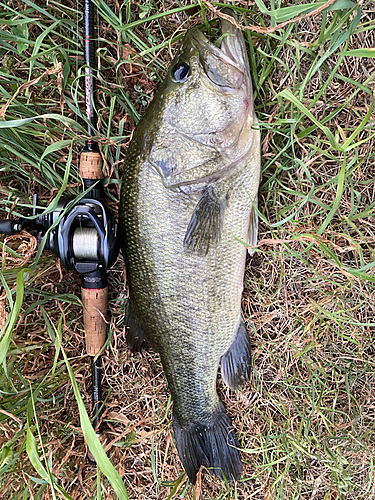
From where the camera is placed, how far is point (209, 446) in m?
1.72

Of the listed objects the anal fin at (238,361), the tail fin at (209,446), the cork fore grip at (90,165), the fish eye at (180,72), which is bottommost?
the tail fin at (209,446)

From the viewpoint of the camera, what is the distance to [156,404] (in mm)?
1964

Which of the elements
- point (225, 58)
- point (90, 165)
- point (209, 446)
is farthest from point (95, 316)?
point (225, 58)

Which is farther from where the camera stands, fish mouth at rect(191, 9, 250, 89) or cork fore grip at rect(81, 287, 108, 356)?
cork fore grip at rect(81, 287, 108, 356)

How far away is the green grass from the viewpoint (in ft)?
5.12

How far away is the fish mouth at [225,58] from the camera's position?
1331mm

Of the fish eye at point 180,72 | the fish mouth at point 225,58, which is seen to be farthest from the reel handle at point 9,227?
the fish mouth at point 225,58

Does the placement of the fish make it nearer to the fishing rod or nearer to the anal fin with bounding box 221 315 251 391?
the anal fin with bounding box 221 315 251 391

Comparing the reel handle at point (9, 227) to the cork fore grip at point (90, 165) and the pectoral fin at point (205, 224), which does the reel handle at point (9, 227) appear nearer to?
the cork fore grip at point (90, 165)

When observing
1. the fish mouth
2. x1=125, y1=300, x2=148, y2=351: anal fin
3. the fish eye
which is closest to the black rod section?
the fish eye

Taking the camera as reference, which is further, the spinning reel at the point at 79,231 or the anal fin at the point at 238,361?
the anal fin at the point at 238,361

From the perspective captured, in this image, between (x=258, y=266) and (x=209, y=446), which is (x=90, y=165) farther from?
(x=209, y=446)

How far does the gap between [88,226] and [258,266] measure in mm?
866

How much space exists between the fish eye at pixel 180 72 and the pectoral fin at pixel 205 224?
0.45 metres
